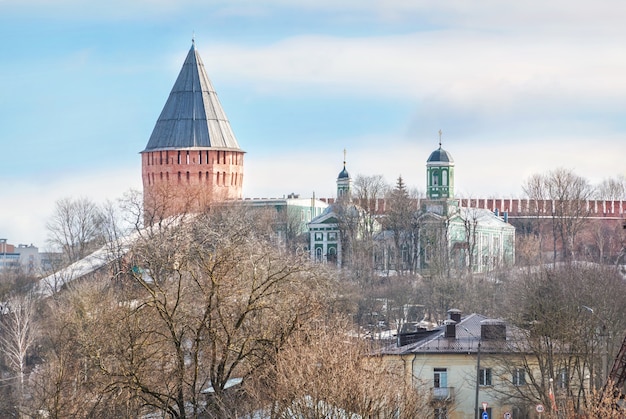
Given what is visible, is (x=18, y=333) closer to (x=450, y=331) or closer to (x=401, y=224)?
(x=450, y=331)

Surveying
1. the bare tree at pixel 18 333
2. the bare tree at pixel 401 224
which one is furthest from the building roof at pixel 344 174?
the bare tree at pixel 18 333

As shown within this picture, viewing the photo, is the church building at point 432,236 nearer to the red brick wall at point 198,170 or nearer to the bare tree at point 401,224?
the bare tree at point 401,224

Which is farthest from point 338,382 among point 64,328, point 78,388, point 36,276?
point 36,276

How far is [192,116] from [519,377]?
228 feet

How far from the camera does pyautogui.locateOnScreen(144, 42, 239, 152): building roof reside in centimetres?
11256

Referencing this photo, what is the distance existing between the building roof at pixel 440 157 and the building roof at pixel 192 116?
36.0ft

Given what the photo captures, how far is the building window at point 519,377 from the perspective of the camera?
144 ft

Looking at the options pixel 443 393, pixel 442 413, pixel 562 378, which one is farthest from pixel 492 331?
pixel 442 413

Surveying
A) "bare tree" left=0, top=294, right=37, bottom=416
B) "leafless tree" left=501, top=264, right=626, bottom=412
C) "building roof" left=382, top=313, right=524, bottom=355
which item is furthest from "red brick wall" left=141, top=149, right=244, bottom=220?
"leafless tree" left=501, top=264, right=626, bottom=412

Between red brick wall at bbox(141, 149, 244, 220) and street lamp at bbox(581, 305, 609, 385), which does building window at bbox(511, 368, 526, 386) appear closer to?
street lamp at bbox(581, 305, 609, 385)

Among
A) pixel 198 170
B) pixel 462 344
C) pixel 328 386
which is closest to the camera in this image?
pixel 328 386

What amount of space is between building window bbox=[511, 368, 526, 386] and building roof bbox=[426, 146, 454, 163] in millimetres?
69712

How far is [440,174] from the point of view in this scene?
11444 centimetres

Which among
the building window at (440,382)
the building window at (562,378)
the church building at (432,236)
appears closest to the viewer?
the building window at (562,378)
